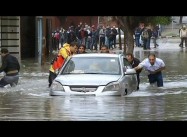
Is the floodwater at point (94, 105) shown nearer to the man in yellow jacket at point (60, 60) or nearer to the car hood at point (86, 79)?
the car hood at point (86, 79)

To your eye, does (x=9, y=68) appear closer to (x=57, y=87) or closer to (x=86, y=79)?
(x=57, y=87)

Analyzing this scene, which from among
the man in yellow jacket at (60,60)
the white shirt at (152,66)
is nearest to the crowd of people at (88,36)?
the white shirt at (152,66)

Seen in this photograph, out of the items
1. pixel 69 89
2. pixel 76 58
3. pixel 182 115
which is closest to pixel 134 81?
pixel 76 58

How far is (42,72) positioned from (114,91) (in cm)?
1064

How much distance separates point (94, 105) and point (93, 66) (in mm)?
2803

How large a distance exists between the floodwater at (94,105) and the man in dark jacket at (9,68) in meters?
0.26

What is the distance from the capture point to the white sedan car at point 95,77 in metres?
15.4

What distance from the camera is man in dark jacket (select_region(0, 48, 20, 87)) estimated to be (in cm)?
1947

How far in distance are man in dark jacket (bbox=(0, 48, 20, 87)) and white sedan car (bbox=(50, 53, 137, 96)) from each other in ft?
9.58

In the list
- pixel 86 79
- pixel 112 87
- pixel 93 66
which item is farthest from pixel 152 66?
pixel 86 79

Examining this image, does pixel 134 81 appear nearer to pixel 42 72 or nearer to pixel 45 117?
pixel 45 117
